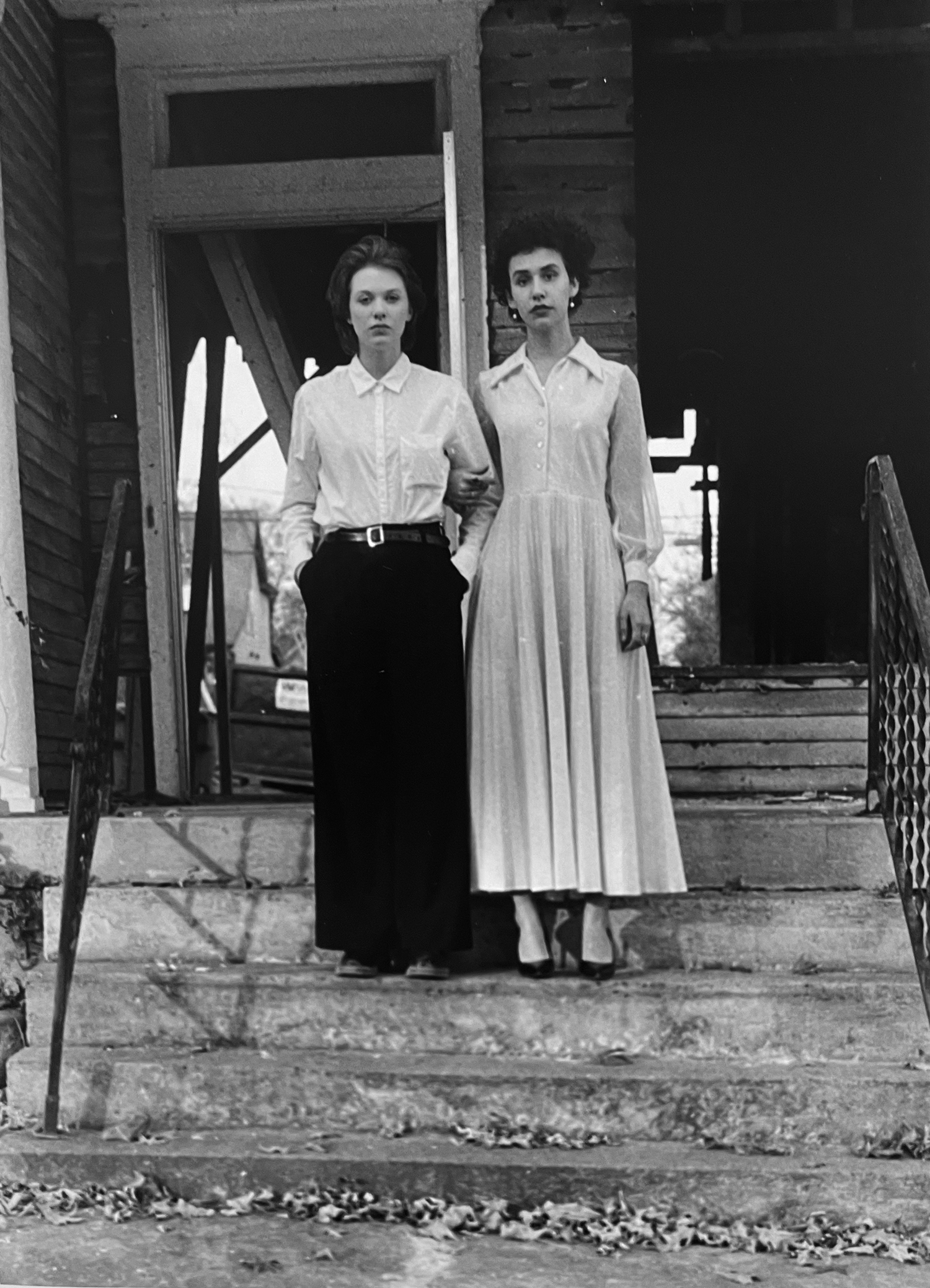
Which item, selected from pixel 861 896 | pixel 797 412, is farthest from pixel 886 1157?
pixel 797 412

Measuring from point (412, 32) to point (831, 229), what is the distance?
4.24 m

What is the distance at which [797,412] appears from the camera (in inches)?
391

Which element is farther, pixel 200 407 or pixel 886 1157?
pixel 200 407

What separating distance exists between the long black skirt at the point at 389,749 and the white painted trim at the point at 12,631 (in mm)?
1265

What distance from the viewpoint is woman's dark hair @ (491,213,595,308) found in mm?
3273

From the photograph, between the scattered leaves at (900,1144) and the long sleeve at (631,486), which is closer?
the scattered leaves at (900,1144)

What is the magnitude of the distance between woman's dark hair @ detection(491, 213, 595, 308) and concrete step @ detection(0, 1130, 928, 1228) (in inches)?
79.1

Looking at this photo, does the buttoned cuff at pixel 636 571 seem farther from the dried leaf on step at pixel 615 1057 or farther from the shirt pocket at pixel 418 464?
the dried leaf on step at pixel 615 1057

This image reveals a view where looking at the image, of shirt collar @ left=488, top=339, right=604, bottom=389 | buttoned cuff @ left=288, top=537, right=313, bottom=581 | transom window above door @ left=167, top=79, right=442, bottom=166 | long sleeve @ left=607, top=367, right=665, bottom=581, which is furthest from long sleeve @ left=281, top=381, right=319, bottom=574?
transom window above door @ left=167, top=79, right=442, bottom=166

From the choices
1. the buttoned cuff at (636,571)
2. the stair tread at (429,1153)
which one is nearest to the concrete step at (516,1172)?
the stair tread at (429,1153)

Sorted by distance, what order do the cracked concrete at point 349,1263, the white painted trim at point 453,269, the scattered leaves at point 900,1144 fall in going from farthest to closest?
the white painted trim at point 453,269 → the scattered leaves at point 900,1144 → the cracked concrete at point 349,1263

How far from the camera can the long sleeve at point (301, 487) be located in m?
3.32

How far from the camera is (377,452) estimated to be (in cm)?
324

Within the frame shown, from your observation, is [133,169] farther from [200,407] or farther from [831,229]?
[831,229]
